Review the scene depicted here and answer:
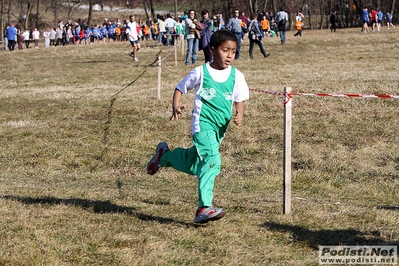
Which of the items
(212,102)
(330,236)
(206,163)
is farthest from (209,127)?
(330,236)

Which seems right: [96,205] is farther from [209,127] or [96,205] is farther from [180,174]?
[180,174]

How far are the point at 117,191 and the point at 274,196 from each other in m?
2.05

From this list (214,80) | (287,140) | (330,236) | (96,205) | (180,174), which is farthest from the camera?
(180,174)

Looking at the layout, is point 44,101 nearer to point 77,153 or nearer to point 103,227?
point 77,153

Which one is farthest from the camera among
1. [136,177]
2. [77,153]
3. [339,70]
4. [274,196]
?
[339,70]

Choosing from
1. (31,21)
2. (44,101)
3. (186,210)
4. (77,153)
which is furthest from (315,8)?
(186,210)

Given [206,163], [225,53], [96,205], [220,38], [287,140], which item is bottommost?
[96,205]

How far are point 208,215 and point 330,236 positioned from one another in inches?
44.3

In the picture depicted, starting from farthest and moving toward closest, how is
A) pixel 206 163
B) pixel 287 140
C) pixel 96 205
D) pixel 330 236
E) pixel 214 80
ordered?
pixel 96 205 → pixel 287 140 → pixel 214 80 → pixel 206 163 → pixel 330 236

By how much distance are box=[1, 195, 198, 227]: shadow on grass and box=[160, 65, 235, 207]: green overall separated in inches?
19.1

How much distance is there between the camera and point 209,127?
6562 millimetres

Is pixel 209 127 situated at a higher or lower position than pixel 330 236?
higher

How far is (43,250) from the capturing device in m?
5.73

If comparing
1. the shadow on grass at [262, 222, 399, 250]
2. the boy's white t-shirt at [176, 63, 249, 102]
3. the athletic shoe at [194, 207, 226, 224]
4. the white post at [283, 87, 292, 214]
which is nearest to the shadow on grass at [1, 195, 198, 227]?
the athletic shoe at [194, 207, 226, 224]
